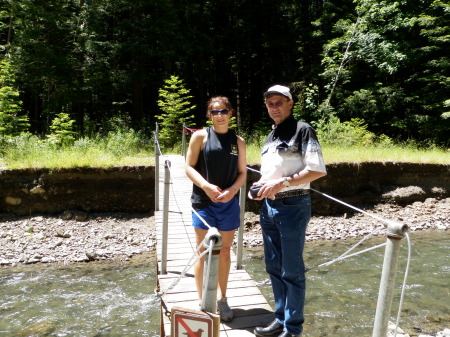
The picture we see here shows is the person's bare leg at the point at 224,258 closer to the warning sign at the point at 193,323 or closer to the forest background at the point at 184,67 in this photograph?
the warning sign at the point at 193,323

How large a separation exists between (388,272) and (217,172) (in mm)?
1494

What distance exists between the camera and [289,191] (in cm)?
246

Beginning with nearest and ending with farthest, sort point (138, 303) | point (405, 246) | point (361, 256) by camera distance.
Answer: point (138, 303) → point (361, 256) → point (405, 246)

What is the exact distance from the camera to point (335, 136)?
1434 cm

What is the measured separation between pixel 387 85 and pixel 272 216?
18.7 m

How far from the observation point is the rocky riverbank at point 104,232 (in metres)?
7.26

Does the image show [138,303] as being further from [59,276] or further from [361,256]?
[361,256]

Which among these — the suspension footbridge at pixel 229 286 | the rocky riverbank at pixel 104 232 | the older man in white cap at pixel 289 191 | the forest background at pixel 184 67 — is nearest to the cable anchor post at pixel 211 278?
the suspension footbridge at pixel 229 286

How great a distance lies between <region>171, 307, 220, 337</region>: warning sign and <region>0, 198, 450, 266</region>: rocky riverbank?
5842mm

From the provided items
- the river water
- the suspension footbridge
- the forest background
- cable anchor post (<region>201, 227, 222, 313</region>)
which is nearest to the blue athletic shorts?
the suspension footbridge

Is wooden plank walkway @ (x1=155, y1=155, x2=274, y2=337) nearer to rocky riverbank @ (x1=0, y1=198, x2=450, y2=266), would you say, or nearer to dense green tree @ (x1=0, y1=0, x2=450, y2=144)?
rocky riverbank @ (x1=0, y1=198, x2=450, y2=266)

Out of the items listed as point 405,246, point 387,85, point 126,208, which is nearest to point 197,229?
point 126,208

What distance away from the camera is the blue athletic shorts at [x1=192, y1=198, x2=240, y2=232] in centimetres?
282

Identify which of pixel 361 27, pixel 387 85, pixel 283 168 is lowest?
pixel 283 168
